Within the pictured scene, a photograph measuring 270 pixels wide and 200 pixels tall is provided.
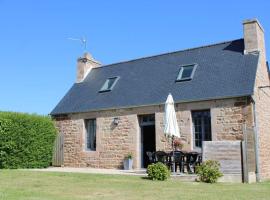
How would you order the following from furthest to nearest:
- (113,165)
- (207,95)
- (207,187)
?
(113,165), (207,95), (207,187)

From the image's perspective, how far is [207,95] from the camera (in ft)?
52.3

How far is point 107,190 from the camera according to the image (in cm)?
963

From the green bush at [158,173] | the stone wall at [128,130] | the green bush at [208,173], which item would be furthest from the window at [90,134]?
the green bush at [208,173]

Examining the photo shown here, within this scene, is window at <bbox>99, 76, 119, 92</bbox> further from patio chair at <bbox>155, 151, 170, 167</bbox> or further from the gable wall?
the gable wall

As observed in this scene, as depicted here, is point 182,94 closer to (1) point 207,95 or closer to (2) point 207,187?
(1) point 207,95

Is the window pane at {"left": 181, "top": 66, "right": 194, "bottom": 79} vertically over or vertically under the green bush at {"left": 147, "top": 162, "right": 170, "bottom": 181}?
over

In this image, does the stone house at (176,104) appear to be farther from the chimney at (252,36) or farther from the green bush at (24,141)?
the green bush at (24,141)

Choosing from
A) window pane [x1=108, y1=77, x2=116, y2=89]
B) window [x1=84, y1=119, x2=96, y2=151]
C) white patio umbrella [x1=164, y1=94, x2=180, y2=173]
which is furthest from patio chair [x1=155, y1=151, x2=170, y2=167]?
window pane [x1=108, y1=77, x2=116, y2=89]

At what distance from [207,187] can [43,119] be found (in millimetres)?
10409

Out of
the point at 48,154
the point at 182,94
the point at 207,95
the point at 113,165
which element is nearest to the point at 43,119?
the point at 48,154

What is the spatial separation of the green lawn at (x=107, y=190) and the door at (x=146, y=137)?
586cm

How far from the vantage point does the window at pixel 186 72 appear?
58.0 feet

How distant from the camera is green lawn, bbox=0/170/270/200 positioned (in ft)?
28.2

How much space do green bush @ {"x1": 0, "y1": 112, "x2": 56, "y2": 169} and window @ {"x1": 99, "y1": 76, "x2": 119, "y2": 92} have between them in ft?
12.1
